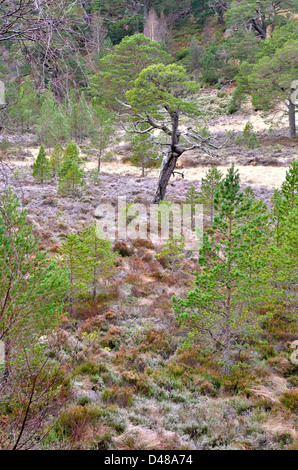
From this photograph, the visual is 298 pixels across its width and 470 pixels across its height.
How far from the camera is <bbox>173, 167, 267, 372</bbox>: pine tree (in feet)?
17.5

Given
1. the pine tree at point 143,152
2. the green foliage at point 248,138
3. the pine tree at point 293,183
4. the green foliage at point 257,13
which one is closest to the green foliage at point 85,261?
the pine tree at point 293,183

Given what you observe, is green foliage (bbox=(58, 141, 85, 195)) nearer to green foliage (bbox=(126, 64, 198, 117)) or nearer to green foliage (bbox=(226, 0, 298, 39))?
green foliage (bbox=(126, 64, 198, 117))

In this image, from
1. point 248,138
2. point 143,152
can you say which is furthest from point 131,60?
point 248,138

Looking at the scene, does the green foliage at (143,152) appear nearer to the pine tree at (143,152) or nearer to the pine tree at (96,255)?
the pine tree at (143,152)

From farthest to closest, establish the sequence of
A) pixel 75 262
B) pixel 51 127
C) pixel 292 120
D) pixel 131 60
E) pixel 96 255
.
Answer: pixel 292 120 → pixel 51 127 → pixel 131 60 → pixel 96 255 → pixel 75 262

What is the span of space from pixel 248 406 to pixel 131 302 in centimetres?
437

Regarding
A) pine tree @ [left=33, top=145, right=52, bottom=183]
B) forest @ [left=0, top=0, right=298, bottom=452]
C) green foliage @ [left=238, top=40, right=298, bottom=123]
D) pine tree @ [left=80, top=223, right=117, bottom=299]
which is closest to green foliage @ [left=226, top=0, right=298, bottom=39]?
green foliage @ [left=238, top=40, right=298, bottom=123]

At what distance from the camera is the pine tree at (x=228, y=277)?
5.34 meters

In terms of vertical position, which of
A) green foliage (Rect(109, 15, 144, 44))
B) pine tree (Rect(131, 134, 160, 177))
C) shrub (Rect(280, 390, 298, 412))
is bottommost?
shrub (Rect(280, 390, 298, 412))

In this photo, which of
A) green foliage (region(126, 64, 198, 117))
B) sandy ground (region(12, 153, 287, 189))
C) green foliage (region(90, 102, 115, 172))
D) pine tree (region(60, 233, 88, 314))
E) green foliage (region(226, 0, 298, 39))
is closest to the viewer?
pine tree (region(60, 233, 88, 314))

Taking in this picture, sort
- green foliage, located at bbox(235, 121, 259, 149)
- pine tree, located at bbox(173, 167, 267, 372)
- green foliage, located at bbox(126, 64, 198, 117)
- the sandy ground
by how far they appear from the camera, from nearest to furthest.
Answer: pine tree, located at bbox(173, 167, 267, 372), green foliage, located at bbox(126, 64, 198, 117), the sandy ground, green foliage, located at bbox(235, 121, 259, 149)

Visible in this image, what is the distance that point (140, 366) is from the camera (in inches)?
236

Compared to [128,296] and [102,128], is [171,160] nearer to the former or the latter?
[128,296]

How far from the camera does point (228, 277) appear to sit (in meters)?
5.48
